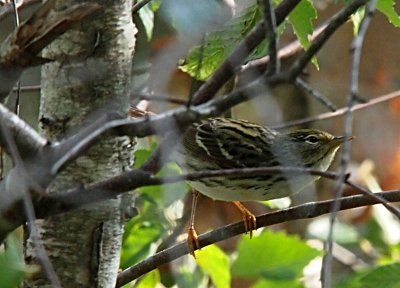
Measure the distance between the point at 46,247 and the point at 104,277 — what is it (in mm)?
171

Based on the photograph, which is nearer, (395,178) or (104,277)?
(104,277)

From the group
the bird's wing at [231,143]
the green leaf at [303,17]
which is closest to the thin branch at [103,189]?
the green leaf at [303,17]

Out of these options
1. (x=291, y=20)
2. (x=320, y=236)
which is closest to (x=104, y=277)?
(x=291, y=20)

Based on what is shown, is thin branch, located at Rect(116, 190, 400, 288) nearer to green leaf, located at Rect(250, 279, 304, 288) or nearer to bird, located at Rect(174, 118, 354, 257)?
green leaf, located at Rect(250, 279, 304, 288)

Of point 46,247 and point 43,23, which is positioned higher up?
point 43,23

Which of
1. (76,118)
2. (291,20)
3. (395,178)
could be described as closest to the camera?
(76,118)

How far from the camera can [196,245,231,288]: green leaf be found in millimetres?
2146

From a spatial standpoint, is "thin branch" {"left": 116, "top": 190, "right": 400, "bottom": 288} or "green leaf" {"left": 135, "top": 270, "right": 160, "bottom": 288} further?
"green leaf" {"left": 135, "top": 270, "right": 160, "bottom": 288}

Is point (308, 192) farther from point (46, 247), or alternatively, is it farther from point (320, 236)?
point (46, 247)

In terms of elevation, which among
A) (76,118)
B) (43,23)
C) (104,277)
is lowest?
(104,277)

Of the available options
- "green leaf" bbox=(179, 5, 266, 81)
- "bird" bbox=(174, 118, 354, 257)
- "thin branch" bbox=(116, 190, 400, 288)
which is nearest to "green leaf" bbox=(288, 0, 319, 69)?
"green leaf" bbox=(179, 5, 266, 81)

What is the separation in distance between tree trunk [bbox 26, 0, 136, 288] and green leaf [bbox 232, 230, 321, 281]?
696 millimetres

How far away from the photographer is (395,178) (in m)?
4.80

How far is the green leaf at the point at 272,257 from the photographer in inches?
81.1
